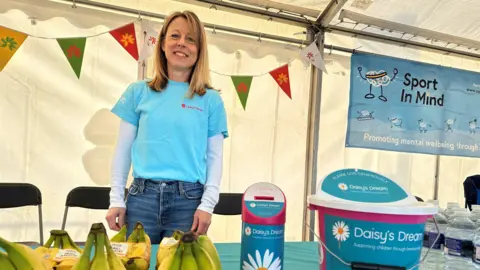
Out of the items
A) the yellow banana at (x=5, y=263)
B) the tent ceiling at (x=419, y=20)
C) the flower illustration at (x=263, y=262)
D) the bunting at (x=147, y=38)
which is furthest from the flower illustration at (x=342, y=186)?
the tent ceiling at (x=419, y=20)

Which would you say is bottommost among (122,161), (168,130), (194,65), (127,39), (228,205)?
(228,205)

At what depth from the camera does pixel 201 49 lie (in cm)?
129

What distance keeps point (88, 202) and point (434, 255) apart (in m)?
1.71

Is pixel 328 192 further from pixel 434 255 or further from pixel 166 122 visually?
pixel 166 122

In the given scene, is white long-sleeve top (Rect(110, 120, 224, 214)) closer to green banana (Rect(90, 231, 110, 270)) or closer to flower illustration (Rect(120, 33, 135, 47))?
green banana (Rect(90, 231, 110, 270))

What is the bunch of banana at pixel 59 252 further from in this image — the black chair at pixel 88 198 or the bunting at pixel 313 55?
the bunting at pixel 313 55

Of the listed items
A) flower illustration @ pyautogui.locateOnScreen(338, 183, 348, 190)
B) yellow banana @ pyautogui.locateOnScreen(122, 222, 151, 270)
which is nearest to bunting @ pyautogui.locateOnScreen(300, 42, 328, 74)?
flower illustration @ pyautogui.locateOnScreen(338, 183, 348, 190)

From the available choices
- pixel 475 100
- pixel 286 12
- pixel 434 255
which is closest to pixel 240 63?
pixel 286 12

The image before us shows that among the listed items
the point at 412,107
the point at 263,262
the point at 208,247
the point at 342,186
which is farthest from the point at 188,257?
the point at 412,107

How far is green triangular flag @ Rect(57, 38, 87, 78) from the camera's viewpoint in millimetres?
2086

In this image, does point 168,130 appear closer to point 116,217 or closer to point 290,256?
point 116,217

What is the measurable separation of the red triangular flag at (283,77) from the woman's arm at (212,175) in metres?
1.40

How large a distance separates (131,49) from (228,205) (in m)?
1.07

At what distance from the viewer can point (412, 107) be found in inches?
121
